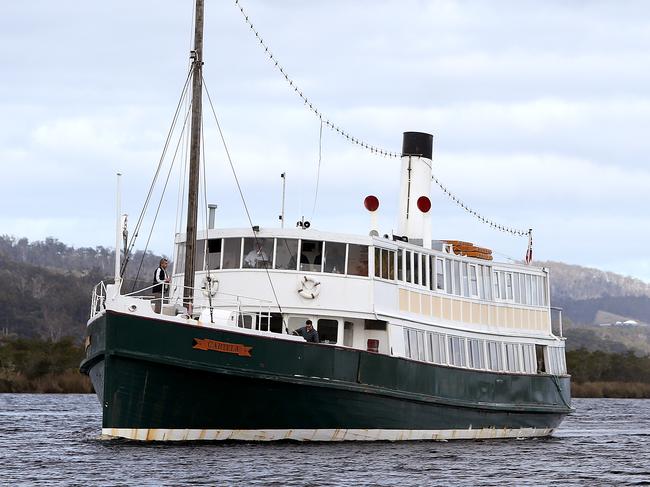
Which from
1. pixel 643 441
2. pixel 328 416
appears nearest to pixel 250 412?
pixel 328 416

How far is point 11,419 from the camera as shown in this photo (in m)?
45.7

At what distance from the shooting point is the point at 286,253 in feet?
111

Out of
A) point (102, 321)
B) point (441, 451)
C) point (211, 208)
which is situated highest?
point (211, 208)

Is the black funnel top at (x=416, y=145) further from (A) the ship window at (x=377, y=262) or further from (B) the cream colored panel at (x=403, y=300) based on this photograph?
(A) the ship window at (x=377, y=262)

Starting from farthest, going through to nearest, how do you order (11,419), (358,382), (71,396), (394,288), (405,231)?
(71,396) → (11,419) → (405,231) → (394,288) → (358,382)

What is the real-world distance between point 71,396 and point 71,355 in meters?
5.01

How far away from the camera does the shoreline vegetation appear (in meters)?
70.2

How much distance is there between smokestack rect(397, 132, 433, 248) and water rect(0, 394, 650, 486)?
6779mm

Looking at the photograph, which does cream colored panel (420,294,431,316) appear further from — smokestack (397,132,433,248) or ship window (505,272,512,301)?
ship window (505,272,512,301)

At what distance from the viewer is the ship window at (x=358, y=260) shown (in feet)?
112

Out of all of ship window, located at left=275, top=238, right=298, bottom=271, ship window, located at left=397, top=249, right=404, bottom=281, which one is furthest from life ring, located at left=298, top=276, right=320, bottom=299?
ship window, located at left=397, top=249, right=404, bottom=281

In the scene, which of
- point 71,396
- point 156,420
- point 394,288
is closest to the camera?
point 156,420

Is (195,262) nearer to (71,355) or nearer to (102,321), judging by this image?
(102,321)

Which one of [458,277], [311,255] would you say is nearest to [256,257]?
[311,255]
